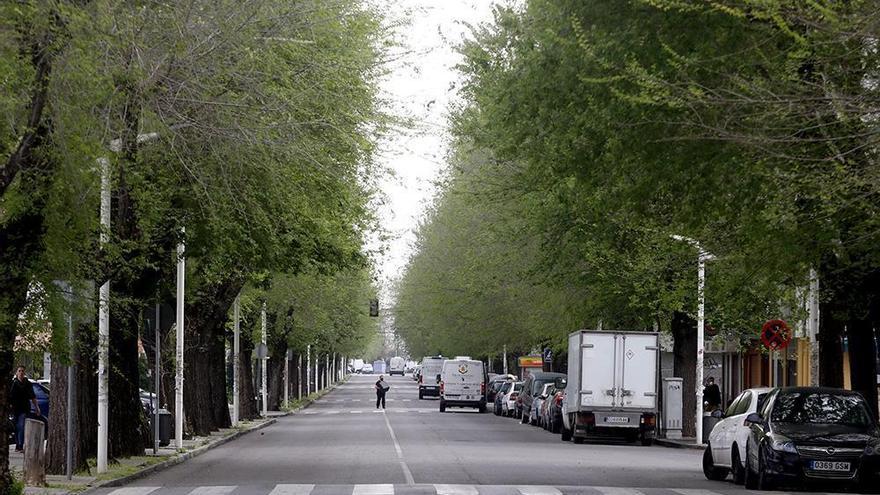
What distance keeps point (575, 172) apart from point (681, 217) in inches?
59.3

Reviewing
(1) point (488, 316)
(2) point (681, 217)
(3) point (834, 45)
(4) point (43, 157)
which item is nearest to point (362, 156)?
(2) point (681, 217)

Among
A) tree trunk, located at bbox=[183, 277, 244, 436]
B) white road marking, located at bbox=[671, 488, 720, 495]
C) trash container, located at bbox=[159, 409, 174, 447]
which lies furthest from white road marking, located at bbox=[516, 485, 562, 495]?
tree trunk, located at bbox=[183, 277, 244, 436]

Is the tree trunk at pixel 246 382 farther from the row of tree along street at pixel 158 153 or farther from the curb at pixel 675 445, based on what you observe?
the row of tree along street at pixel 158 153

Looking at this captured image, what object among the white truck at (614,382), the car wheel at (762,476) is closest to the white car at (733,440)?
the car wheel at (762,476)

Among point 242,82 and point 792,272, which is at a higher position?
point 242,82

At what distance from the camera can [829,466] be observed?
21469 millimetres

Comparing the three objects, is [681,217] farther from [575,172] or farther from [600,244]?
[600,244]

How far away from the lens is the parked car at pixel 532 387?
57312 millimetres

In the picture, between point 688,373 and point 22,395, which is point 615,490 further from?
point 688,373

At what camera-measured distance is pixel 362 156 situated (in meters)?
27.5

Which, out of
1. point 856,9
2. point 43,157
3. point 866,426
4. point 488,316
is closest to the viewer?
point 856,9

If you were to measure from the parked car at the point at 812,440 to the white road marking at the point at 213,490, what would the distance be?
7462 mm

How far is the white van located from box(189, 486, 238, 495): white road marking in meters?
50.9

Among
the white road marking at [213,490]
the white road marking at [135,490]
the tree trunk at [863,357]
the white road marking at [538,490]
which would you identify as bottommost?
the white road marking at [135,490]
